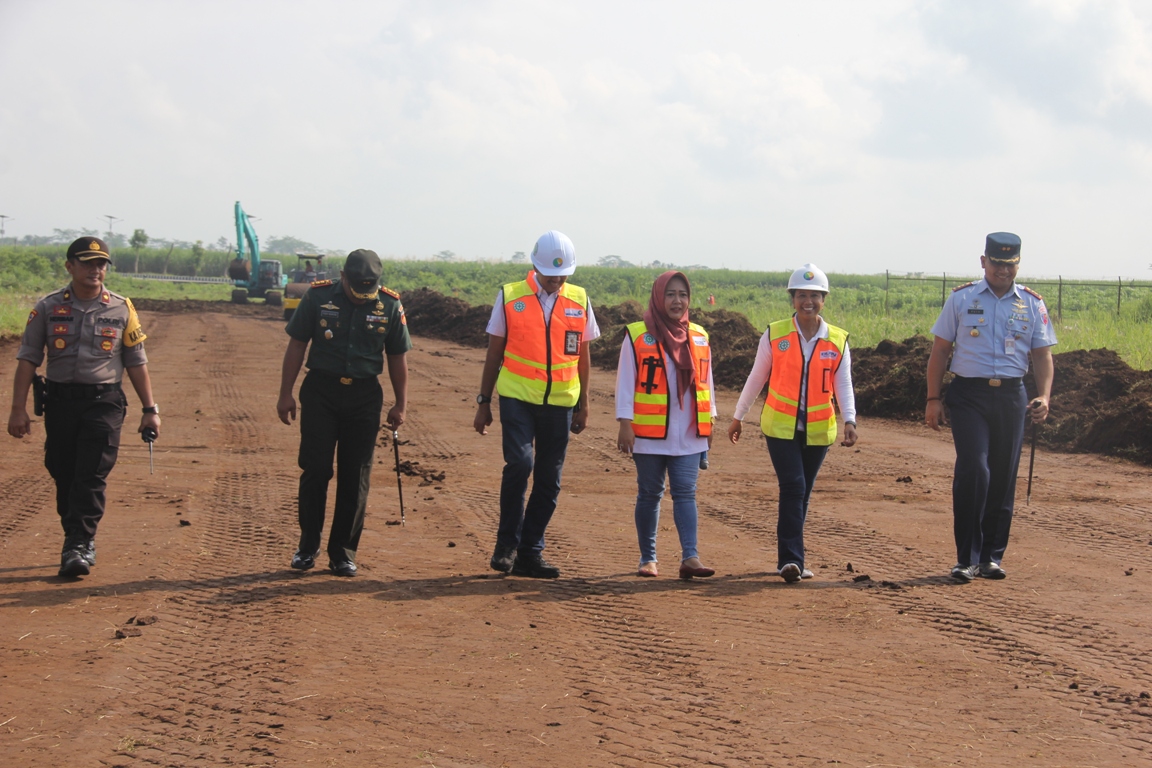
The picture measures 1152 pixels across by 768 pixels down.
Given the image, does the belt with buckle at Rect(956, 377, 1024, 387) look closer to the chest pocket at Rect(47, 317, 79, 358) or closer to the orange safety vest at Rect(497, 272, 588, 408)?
the orange safety vest at Rect(497, 272, 588, 408)

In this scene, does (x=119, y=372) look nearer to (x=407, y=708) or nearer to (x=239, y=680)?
(x=239, y=680)

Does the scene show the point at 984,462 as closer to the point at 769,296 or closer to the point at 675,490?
the point at 675,490

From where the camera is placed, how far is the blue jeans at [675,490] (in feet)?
21.2

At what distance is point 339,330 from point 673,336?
1985 mm

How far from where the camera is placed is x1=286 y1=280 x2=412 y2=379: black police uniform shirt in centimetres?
640

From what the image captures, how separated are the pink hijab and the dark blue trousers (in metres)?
1.75

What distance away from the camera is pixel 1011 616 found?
19.5 feet

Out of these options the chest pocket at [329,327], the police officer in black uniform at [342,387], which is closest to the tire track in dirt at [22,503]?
the police officer in black uniform at [342,387]

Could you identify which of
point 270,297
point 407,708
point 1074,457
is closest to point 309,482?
point 407,708

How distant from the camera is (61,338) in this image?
629cm

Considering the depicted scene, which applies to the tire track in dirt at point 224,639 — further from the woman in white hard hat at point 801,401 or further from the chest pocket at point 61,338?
the woman in white hard hat at point 801,401

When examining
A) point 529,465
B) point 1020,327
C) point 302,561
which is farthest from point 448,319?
point 1020,327

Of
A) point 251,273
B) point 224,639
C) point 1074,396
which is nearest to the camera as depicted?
point 224,639

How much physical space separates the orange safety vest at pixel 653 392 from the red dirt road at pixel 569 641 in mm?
965
